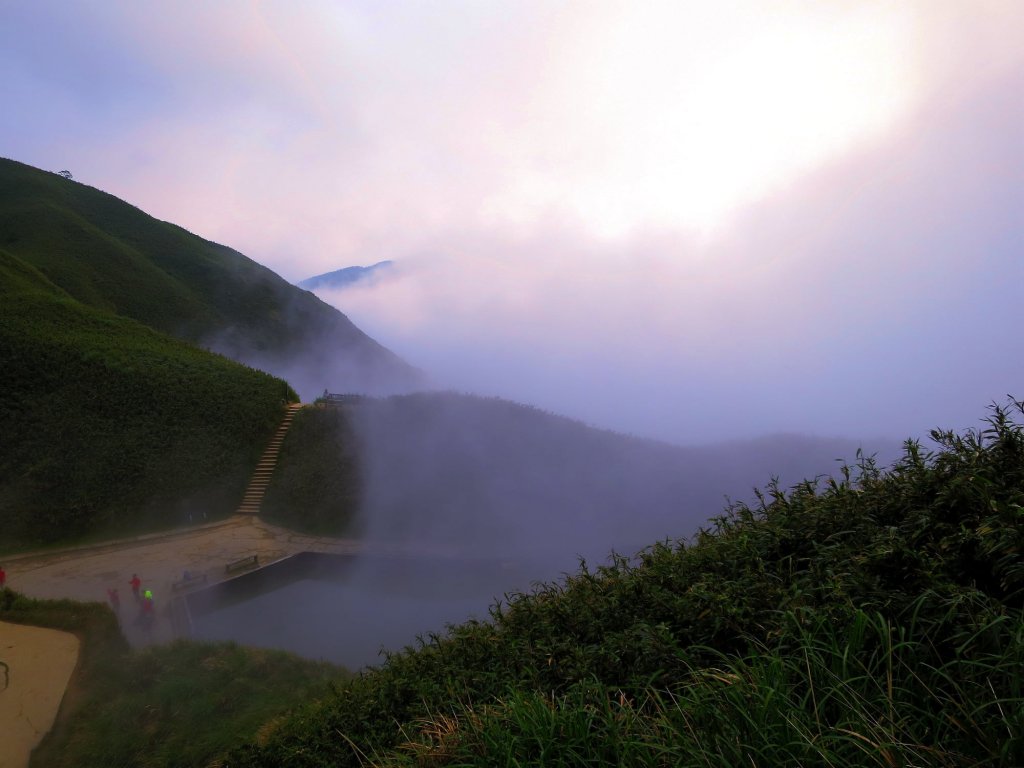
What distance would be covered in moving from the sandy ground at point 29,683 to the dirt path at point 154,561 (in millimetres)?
1295

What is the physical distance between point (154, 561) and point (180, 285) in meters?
38.5

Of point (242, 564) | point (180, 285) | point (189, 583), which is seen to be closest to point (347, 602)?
point (242, 564)

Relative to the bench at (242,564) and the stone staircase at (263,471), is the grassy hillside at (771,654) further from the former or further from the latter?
the stone staircase at (263,471)

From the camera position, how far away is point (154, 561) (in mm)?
14555

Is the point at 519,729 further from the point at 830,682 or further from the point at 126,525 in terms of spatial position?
the point at 126,525

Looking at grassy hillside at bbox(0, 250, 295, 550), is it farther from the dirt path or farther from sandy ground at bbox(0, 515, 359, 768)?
sandy ground at bbox(0, 515, 359, 768)

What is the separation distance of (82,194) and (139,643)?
6491cm

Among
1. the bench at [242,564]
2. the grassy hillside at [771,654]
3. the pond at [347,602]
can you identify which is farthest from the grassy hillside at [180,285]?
the grassy hillside at [771,654]

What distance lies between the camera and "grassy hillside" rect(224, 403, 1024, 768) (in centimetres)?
193

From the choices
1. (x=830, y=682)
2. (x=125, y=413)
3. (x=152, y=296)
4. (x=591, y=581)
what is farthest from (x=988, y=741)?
(x=152, y=296)

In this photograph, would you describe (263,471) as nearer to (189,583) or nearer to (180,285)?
(189,583)

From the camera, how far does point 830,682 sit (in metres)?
2.19

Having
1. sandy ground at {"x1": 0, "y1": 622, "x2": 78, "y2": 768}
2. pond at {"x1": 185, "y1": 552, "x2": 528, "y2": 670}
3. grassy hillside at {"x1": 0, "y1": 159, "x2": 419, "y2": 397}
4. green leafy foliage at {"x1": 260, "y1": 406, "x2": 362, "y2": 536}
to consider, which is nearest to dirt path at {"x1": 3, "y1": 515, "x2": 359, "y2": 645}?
green leafy foliage at {"x1": 260, "y1": 406, "x2": 362, "y2": 536}

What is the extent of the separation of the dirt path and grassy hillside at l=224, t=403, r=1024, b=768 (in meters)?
9.45
